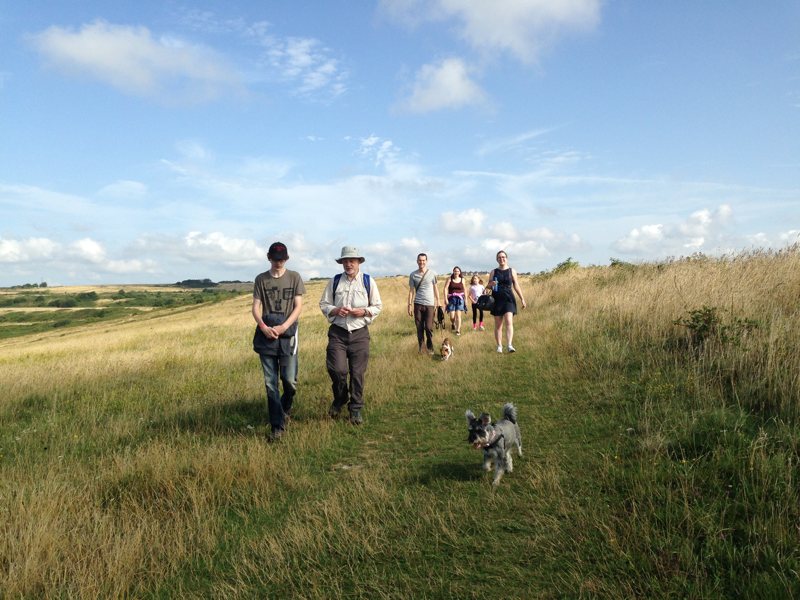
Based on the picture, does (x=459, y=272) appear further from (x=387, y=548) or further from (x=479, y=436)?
(x=387, y=548)

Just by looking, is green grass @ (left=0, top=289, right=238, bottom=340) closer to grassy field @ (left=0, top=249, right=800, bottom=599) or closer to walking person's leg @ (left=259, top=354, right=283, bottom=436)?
grassy field @ (left=0, top=249, right=800, bottom=599)

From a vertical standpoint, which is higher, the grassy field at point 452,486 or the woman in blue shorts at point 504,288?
the woman in blue shorts at point 504,288

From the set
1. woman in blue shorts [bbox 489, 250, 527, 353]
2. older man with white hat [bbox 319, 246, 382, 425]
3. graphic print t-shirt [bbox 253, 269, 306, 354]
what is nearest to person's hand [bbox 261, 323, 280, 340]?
graphic print t-shirt [bbox 253, 269, 306, 354]

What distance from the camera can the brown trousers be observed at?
6816 mm

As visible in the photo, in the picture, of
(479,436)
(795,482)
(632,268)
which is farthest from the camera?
(632,268)

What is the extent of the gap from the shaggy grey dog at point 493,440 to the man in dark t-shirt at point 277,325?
296 centimetres

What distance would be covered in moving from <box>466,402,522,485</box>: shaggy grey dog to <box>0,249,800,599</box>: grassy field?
14 centimetres

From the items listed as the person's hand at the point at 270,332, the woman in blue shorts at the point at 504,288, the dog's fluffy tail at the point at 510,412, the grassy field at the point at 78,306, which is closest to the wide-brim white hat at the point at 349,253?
the person's hand at the point at 270,332

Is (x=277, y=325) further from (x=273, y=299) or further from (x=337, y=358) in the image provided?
(x=337, y=358)

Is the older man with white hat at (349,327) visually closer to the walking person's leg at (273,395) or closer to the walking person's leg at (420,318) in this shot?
the walking person's leg at (273,395)

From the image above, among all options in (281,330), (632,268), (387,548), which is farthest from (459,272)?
(387,548)

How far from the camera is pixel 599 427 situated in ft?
17.6

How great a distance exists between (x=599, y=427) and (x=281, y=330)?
13.5 feet

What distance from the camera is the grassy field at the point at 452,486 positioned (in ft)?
9.86
